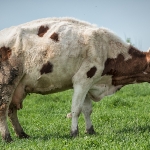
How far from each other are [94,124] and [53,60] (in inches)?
119

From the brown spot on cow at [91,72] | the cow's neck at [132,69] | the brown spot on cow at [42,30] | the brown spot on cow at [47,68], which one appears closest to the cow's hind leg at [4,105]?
the brown spot on cow at [47,68]

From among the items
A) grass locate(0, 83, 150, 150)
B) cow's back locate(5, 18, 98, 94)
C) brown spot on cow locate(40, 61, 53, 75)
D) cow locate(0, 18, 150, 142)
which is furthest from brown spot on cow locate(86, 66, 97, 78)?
grass locate(0, 83, 150, 150)

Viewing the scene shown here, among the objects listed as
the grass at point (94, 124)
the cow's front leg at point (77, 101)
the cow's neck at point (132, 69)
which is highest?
the cow's neck at point (132, 69)

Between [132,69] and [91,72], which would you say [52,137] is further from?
[132,69]

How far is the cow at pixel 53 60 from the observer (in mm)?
9891

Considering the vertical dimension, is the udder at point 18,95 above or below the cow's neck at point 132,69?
below

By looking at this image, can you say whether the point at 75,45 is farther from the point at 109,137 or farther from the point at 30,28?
the point at 109,137

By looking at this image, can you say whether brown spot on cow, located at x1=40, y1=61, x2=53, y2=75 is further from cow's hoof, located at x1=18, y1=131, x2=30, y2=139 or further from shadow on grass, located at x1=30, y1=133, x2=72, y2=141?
cow's hoof, located at x1=18, y1=131, x2=30, y2=139

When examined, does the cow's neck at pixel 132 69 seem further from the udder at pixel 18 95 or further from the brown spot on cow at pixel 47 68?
the udder at pixel 18 95

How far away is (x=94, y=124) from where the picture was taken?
40.0 ft

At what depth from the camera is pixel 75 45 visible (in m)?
10.0

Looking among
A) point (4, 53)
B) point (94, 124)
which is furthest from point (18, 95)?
point (94, 124)

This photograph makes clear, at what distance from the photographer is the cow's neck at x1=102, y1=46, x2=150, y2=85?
35.4 ft

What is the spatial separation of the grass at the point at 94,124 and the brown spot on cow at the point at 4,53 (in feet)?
6.14
